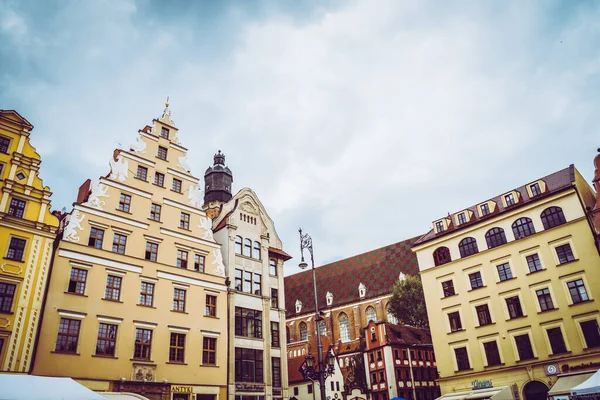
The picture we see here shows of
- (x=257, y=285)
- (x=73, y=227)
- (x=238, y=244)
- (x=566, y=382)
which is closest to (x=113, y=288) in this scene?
(x=73, y=227)

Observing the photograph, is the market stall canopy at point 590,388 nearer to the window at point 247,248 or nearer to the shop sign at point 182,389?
the shop sign at point 182,389

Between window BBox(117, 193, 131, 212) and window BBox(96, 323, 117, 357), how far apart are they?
734cm

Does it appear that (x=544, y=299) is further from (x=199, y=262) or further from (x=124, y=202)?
(x=124, y=202)

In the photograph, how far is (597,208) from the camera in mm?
29359

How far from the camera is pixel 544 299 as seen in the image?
30859 mm

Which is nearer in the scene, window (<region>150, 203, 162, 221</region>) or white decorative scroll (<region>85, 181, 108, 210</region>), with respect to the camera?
white decorative scroll (<region>85, 181, 108, 210</region>)

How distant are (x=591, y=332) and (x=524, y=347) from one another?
4.44m

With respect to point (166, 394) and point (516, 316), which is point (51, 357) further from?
point (516, 316)

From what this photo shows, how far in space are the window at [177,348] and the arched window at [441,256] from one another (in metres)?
22.4

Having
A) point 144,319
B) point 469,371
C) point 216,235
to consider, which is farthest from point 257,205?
point 469,371

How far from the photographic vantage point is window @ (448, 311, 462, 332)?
35.1 metres

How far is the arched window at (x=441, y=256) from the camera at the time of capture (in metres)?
37.7

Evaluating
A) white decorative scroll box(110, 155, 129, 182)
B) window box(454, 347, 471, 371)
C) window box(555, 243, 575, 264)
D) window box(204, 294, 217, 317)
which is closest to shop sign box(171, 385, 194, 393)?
window box(204, 294, 217, 317)

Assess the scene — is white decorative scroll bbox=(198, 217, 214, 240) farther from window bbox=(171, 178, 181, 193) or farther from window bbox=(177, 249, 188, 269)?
window bbox=(171, 178, 181, 193)
